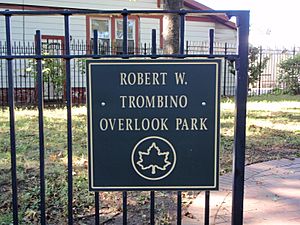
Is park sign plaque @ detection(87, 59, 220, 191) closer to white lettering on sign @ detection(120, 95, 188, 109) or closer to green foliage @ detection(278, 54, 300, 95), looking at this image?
white lettering on sign @ detection(120, 95, 188, 109)

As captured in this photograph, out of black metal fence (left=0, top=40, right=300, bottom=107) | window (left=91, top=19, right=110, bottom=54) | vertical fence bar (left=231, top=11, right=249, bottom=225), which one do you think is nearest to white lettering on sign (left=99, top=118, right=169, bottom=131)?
vertical fence bar (left=231, top=11, right=249, bottom=225)

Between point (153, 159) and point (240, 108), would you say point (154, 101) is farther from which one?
point (240, 108)

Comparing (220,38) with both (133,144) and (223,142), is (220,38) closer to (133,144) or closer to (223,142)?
(223,142)

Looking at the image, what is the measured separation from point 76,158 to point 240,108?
314cm

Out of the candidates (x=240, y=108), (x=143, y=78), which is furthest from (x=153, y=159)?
(x=240, y=108)

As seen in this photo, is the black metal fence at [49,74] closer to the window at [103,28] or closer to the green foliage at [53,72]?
the green foliage at [53,72]

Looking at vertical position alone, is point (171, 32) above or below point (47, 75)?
above

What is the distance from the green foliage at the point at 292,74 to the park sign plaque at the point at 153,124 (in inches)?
569

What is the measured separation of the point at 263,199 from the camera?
11.5 ft

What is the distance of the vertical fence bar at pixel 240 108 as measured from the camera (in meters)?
2.16

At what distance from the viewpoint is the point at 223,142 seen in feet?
19.0

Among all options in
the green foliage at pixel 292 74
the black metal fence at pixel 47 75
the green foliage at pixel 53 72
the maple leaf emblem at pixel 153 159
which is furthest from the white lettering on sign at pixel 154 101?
the green foliage at pixel 292 74

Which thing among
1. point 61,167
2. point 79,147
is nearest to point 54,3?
point 79,147

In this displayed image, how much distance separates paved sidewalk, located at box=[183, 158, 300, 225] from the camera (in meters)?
3.06
